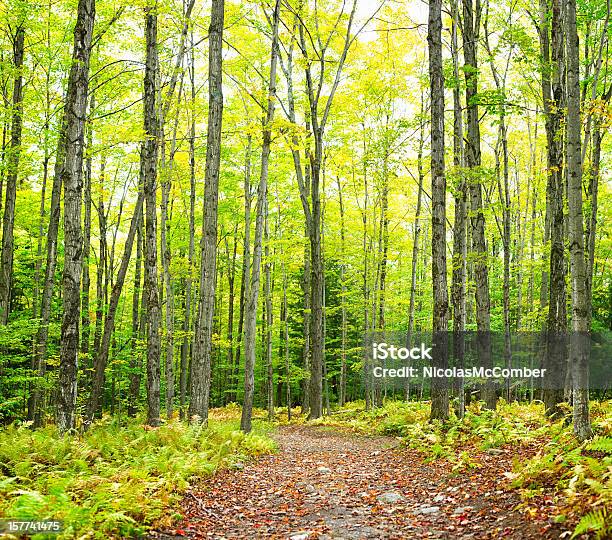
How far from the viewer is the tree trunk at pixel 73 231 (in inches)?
350

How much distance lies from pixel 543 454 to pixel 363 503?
8.24 feet

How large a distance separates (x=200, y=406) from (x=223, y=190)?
1420 centimetres

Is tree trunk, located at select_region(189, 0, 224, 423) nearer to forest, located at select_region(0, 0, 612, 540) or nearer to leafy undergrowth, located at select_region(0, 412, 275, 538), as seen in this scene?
forest, located at select_region(0, 0, 612, 540)

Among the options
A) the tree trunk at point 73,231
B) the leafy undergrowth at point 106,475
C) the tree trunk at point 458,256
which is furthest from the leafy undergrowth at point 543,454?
the tree trunk at point 73,231

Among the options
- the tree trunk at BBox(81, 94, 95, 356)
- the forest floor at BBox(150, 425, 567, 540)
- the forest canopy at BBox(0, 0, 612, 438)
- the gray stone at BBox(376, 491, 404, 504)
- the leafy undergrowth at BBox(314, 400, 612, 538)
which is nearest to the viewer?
the leafy undergrowth at BBox(314, 400, 612, 538)

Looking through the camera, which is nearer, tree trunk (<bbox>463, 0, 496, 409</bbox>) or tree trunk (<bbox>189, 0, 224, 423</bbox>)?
tree trunk (<bbox>189, 0, 224, 423</bbox>)

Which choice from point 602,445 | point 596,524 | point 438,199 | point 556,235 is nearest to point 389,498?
point 602,445

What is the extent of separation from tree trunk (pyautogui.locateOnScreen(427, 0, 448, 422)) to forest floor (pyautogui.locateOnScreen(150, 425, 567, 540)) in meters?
2.47

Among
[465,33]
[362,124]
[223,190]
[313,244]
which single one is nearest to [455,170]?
[465,33]

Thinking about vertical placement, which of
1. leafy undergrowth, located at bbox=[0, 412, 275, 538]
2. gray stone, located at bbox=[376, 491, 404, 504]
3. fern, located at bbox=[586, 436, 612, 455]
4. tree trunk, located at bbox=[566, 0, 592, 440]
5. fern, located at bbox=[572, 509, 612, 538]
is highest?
tree trunk, located at bbox=[566, 0, 592, 440]

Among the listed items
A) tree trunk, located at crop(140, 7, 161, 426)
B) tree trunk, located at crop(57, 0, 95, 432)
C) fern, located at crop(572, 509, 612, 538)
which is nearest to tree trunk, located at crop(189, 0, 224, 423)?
tree trunk, located at crop(140, 7, 161, 426)

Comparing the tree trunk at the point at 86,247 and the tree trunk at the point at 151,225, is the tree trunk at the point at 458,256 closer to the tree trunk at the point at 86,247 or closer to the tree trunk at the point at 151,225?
the tree trunk at the point at 151,225

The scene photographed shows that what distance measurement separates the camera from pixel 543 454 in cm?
682

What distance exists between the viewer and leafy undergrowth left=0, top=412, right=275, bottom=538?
4715 mm
